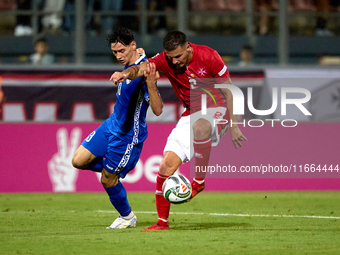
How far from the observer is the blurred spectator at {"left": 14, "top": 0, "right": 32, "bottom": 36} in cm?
1227

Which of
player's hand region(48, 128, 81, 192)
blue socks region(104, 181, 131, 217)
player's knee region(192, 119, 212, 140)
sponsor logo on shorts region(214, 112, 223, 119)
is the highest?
sponsor logo on shorts region(214, 112, 223, 119)

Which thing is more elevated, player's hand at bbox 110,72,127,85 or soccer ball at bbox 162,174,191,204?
player's hand at bbox 110,72,127,85

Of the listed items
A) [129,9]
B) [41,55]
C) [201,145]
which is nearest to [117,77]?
[201,145]

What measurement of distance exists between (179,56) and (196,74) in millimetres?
352

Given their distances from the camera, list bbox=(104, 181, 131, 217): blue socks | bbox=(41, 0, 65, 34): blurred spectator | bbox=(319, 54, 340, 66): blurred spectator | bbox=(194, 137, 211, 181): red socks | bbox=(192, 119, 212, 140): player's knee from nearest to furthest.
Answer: bbox=(104, 181, 131, 217): blue socks → bbox=(192, 119, 212, 140): player's knee → bbox=(194, 137, 211, 181): red socks → bbox=(319, 54, 340, 66): blurred spectator → bbox=(41, 0, 65, 34): blurred spectator

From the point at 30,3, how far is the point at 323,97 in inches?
256

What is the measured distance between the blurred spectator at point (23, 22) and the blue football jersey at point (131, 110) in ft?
23.9

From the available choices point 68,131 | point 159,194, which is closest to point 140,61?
point 159,194

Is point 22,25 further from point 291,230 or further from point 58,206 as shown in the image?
point 291,230

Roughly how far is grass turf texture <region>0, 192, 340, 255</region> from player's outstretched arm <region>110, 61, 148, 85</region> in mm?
1394

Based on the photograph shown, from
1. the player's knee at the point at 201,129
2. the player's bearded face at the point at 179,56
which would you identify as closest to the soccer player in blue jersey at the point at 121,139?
the player's bearded face at the point at 179,56

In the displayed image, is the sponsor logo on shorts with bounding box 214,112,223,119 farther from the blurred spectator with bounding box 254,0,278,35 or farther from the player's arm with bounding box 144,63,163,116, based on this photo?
the blurred spectator with bounding box 254,0,278,35

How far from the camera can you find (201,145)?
6164 millimetres

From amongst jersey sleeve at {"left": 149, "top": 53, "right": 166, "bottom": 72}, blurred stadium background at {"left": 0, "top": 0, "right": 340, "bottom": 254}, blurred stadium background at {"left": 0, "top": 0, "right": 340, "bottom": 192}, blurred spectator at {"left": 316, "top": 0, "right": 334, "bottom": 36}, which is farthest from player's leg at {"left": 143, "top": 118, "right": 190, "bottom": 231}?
blurred spectator at {"left": 316, "top": 0, "right": 334, "bottom": 36}
